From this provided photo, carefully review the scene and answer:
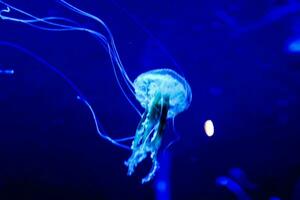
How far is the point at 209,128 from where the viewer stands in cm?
326

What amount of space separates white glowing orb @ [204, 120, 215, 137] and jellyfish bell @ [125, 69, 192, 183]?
0.23 meters

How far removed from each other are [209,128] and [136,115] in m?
0.62

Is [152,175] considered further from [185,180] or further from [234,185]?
[234,185]

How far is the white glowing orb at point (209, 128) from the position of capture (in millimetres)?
3246

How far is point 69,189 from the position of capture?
11.0 feet

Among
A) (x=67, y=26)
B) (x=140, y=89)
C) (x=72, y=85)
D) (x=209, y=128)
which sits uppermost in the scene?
(x=209, y=128)

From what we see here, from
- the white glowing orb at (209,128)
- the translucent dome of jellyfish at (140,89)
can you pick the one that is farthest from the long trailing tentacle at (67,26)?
the white glowing orb at (209,128)

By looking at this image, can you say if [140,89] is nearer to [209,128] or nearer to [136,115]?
[136,115]

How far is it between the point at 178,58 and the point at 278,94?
87 centimetres

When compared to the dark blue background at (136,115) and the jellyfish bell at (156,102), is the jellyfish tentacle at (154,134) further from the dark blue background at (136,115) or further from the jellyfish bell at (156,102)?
the dark blue background at (136,115)

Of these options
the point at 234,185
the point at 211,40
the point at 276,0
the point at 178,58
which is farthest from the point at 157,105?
the point at 276,0

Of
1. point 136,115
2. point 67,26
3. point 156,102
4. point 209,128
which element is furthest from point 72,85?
point 209,128

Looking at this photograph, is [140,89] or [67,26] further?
[140,89]

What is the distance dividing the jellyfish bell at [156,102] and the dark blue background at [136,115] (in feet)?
0.25
